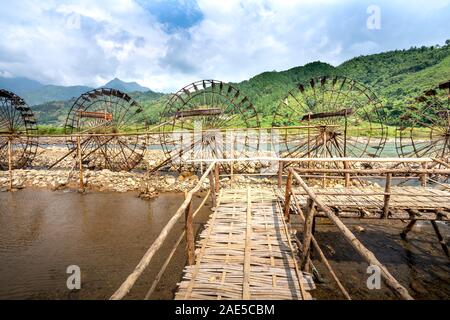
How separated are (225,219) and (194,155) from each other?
949 centimetres

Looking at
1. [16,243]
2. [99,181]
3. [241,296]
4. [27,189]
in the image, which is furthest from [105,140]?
[241,296]

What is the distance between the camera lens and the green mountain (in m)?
60.5

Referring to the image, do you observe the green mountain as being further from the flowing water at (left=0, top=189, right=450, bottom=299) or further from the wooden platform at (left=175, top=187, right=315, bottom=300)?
the wooden platform at (left=175, top=187, right=315, bottom=300)

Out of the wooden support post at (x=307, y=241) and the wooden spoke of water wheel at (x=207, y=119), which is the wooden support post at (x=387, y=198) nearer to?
the wooden support post at (x=307, y=241)

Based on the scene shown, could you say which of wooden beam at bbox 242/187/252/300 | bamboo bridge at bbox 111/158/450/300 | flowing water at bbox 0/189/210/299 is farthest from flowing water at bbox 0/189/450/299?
wooden beam at bbox 242/187/252/300

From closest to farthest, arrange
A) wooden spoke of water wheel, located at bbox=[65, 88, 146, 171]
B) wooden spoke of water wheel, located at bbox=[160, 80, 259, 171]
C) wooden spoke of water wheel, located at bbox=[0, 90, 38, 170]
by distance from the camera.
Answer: wooden spoke of water wheel, located at bbox=[160, 80, 259, 171] → wooden spoke of water wheel, located at bbox=[65, 88, 146, 171] → wooden spoke of water wheel, located at bbox=[0, 90, 38, 170]

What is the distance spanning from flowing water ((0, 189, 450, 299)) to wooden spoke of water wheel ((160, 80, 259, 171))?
4949 millimetres

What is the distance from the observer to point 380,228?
749 cm

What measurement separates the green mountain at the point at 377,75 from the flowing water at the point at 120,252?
1977 inches

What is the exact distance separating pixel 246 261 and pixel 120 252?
13.3 feet

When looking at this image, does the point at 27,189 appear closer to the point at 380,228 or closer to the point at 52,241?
the point at 52,241

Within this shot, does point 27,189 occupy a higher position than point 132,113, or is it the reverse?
point 132,113

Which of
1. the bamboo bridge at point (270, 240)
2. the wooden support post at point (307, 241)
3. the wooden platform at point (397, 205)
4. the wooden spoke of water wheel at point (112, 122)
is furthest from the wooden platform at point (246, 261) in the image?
the wooden spoke of water wheel at point (112, 122)

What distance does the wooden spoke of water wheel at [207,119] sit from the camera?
43.0 ft
